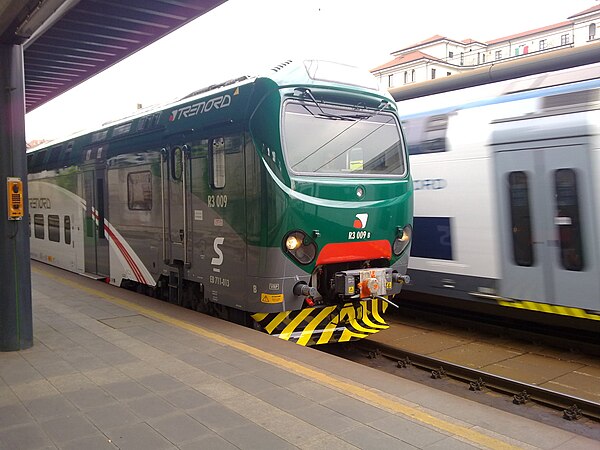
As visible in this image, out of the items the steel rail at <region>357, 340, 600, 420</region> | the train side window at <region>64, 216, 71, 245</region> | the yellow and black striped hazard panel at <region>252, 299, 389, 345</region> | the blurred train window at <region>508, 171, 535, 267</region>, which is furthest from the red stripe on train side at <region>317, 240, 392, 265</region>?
the train side window at <region>64, 216, 71, 245</region>

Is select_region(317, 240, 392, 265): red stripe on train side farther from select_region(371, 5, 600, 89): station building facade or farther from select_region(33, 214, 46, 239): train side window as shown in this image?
select_region(371, 5, 600, 89): station building facade

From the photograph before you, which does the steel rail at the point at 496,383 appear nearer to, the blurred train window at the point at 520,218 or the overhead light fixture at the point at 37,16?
the blurred train window at the point at 520,218

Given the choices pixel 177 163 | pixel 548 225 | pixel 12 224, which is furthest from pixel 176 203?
pixel 548 225

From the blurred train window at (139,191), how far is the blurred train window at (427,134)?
396 cm

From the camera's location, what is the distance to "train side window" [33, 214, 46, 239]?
44.3ft

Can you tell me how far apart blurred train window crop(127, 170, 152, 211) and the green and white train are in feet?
0.13

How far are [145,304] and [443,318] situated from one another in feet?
14.8

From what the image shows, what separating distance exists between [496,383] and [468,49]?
68.3m

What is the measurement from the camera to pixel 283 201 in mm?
5672

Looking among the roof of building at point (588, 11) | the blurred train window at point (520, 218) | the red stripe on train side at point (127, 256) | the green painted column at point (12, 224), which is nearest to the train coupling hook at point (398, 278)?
the blurred train window at point (520, 218)

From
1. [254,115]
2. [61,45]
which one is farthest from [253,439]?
[61,45]

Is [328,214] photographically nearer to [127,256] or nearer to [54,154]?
[127,256]

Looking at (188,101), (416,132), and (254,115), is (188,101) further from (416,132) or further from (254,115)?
(416,132)

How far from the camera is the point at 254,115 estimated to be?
230 inches
